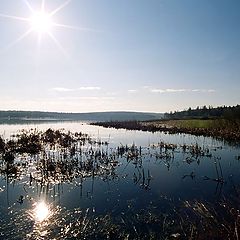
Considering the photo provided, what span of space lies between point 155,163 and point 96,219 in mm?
13756

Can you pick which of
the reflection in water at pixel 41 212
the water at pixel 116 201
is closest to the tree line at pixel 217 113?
the water at pixel 116 201

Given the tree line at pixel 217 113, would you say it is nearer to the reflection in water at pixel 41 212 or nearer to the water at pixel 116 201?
the water at pixel 116 201

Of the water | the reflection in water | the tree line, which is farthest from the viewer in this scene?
the tree line

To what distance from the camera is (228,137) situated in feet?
151

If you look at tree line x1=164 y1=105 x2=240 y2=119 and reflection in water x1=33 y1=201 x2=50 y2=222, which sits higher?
tree line x1=164 y1=105 x2=240 y2=119

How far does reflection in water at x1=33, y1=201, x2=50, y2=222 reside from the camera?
13.1 meters

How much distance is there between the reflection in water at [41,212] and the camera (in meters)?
13.1

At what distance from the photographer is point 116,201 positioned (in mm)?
15688

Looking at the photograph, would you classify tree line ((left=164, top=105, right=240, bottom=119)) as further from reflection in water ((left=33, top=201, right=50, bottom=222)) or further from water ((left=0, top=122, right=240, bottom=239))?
reflection in water ((left=33, top=201, right=50, bottom=222))

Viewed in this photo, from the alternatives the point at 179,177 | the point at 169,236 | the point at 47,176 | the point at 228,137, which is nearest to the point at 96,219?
the point at 169,236

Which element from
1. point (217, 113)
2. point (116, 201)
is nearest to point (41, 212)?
point (116, 201)

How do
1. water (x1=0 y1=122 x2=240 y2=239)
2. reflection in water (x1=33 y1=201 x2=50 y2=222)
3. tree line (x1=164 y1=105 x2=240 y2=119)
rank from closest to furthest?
water (x1=0 y1=122 x2=240 y2=239)
reflection in water (x1=33 y1=201 x2=50 y2=222)
tree line (x1=164 y1=105 x2=240 y2=119)

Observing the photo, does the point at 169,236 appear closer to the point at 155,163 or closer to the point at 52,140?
the point at 155,163

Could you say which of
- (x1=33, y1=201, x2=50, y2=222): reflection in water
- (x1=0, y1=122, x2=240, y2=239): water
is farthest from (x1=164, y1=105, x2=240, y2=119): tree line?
(x1=33, y1=201, x2=50, y2=222): reflection in water
